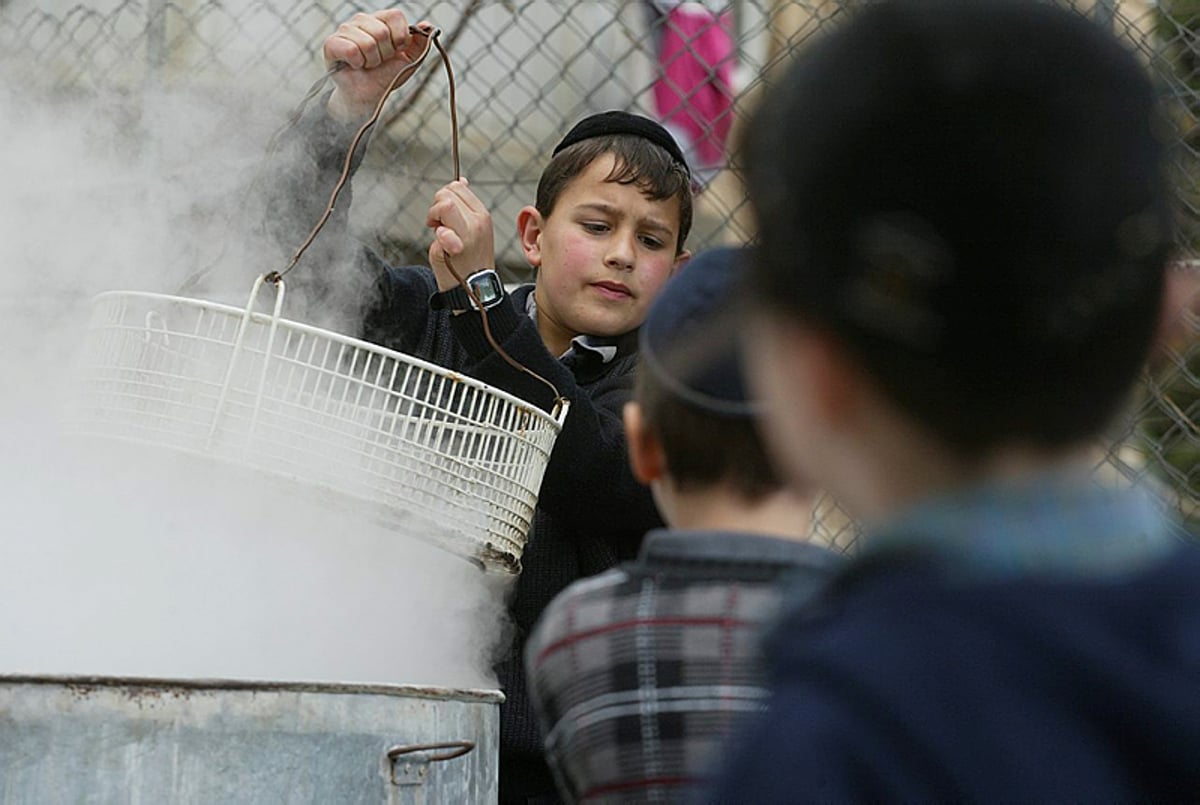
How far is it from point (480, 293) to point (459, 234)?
0.29 feet

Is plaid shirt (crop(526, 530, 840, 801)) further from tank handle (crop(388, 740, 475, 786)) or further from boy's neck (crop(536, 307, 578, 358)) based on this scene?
boy's neck (crop(536, 307, 578, 358))

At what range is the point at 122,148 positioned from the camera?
2.96 meters

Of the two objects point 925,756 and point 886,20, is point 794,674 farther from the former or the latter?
point 886,20

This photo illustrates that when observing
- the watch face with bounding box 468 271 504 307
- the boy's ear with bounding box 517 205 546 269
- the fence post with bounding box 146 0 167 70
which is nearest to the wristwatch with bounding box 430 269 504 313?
the watch face with bounding box 468 271 504 307

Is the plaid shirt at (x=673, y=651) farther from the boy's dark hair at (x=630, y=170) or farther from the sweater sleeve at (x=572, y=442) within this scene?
the boy's dark hair at (x=630, y=170)

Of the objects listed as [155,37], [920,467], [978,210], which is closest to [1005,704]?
[920,467]

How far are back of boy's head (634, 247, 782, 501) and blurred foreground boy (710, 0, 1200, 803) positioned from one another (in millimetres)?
426

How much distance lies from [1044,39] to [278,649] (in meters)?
1.65

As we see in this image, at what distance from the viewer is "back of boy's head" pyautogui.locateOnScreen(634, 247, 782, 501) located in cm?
121

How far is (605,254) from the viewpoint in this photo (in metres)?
2.48

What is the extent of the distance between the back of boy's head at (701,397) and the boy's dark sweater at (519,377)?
0.96 m

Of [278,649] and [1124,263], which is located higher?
[278,649]

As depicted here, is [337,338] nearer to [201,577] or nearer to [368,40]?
[201,577]

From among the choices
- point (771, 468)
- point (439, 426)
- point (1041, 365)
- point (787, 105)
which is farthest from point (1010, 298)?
point (439, 426)
